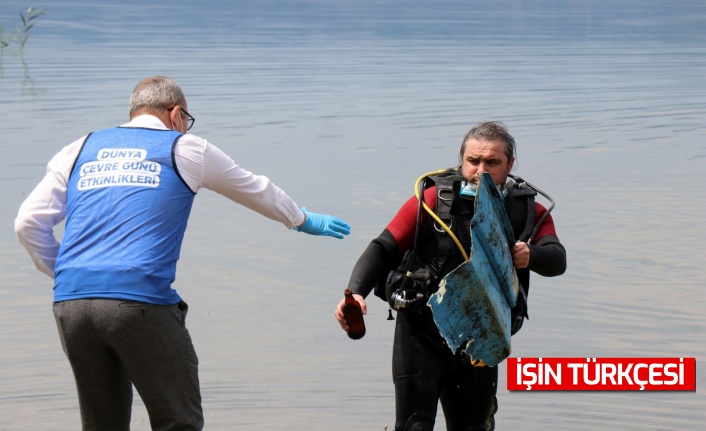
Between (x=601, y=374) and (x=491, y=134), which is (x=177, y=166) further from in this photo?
(x=601, y=374)

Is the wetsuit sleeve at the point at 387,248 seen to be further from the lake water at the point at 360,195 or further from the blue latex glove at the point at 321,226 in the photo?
the lake water at the point at 360,195

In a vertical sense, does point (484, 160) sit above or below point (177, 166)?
above

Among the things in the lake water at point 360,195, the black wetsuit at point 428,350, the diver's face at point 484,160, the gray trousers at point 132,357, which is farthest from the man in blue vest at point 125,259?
the lake water at point 360,195

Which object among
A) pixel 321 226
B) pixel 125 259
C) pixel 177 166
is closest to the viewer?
pixel 125 259

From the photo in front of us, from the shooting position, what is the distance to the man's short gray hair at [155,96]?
16.6ft

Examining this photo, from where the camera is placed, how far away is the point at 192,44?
33.6 meters

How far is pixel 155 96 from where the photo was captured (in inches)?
199

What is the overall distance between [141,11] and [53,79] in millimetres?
33913

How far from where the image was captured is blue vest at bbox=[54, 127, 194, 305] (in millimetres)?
Result: 4715

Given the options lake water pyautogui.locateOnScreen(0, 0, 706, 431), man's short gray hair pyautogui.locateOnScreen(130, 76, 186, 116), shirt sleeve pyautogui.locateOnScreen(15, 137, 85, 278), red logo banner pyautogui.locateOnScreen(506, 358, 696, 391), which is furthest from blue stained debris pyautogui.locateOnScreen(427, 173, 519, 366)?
red logo banner pyautogui.locateOnScreen(506, 358, 696, 391)

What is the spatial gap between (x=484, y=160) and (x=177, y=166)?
1.14 metres

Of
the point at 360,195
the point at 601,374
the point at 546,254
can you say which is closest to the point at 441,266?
the point at 546,254

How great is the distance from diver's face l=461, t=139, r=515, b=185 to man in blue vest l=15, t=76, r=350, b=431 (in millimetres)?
880

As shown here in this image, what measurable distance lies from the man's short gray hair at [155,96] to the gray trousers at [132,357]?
0.75 meters
